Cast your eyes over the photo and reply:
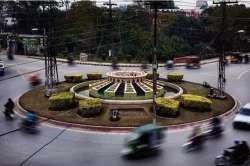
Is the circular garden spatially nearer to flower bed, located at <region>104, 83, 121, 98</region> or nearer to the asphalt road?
flower bed, located at <region>104, 83, 121, 98</region>

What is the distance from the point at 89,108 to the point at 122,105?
3.30 metres

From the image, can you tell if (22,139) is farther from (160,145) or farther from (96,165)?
(160,145)

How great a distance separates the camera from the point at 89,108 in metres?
27.7

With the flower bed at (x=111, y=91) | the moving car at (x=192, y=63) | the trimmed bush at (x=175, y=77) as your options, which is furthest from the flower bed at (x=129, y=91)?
the moving car at (x=192, y=63)

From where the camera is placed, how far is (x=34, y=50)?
68.1m

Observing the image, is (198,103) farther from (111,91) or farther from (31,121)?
(31,121)

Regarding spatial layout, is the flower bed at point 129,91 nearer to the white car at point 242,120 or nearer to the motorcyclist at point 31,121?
the motorcyclist at point 31,121

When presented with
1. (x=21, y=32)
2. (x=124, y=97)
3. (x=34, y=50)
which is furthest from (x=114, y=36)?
(x=124, y=97)

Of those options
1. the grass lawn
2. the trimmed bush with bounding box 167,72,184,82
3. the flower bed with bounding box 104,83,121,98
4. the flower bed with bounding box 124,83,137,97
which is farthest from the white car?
the trimmed bush with bounding box 167,72,184,82

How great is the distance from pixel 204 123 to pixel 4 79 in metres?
24.7

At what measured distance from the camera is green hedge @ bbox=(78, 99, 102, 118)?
90.9ft

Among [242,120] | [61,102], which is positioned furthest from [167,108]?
[61,102]

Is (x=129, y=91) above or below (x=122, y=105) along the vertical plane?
above

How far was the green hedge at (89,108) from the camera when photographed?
27719 millimetres
